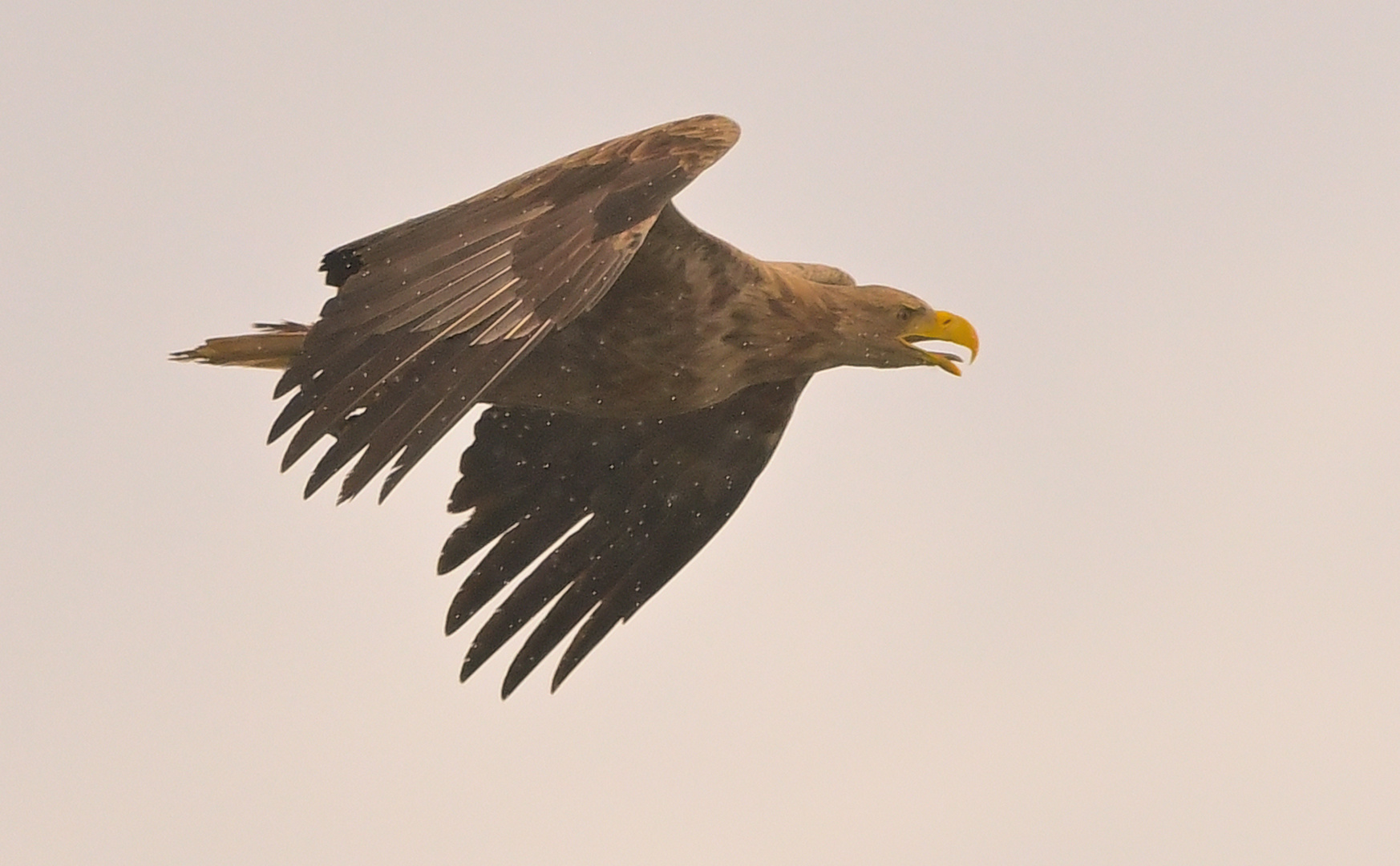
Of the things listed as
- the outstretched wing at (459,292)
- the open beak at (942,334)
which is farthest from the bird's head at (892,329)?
the outstretched wing at (459,292)

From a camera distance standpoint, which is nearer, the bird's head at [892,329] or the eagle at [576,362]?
the eagle at [576,362]

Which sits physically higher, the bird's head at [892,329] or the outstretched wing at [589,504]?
the bird's head at [892,329]

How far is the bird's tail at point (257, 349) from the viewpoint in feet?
32.2

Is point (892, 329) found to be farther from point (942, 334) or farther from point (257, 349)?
point (257, 349)

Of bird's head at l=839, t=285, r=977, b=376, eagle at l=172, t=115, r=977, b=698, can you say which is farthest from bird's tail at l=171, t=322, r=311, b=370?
bird's head at l=839, t=285, r=977, b=376

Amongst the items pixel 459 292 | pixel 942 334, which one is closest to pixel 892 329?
pixel 942 334

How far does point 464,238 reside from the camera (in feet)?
27.5

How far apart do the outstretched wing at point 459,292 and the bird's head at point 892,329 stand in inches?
52.1

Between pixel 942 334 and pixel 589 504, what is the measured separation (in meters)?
2.02

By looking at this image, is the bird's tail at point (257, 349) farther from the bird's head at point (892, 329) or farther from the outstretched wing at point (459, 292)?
the bird's head at point (892, 329)

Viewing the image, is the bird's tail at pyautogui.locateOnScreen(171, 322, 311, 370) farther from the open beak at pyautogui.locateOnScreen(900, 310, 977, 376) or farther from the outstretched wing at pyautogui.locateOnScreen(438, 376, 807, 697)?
the open beak at pyautogui.locateOnScreen(900, 310, 977, 376)

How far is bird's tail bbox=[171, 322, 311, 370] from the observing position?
9805 mm

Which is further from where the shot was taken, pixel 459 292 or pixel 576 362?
pixel 576 362

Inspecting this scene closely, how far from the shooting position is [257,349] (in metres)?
9.84
